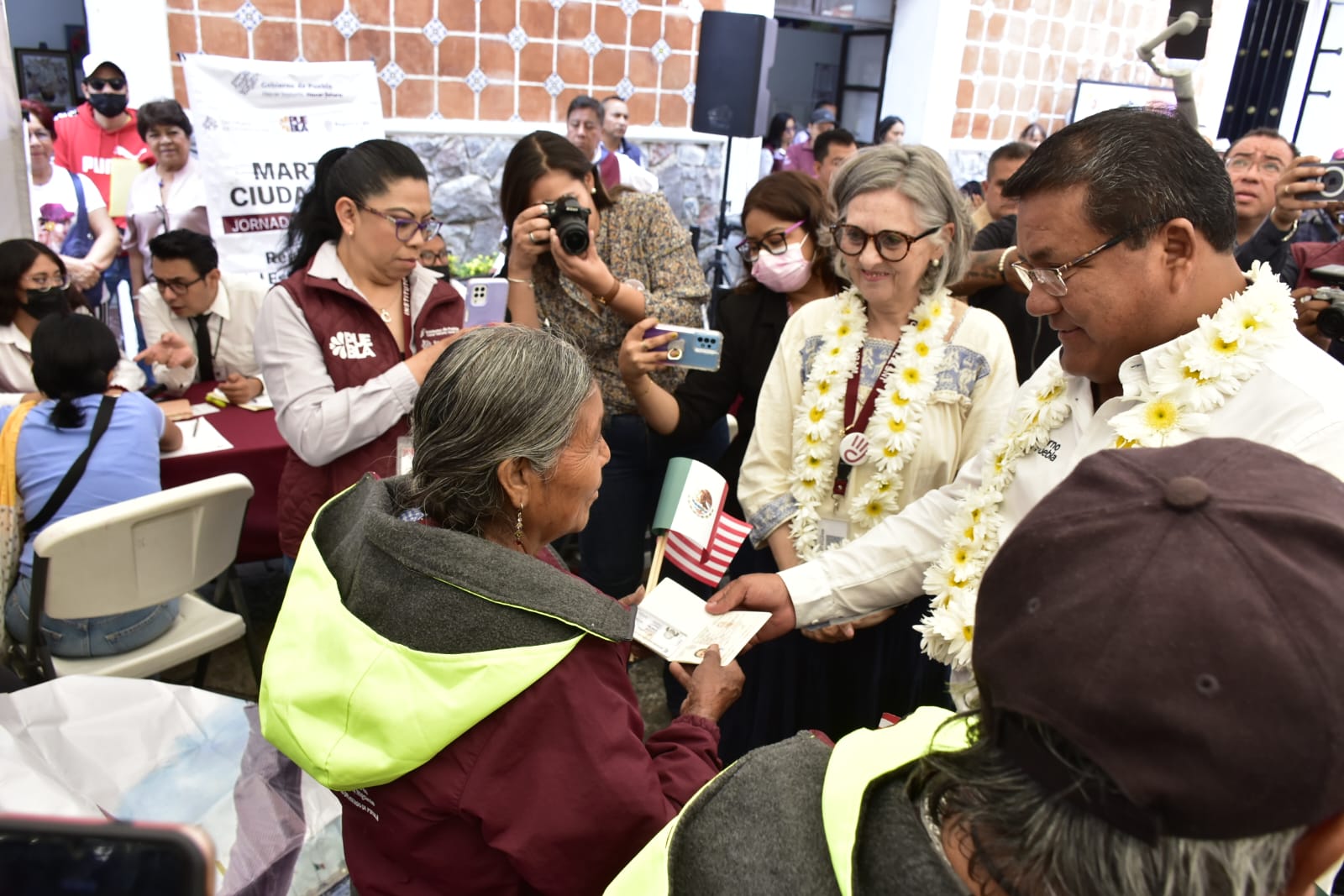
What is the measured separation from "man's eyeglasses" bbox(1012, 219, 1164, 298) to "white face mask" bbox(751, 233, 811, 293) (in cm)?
126

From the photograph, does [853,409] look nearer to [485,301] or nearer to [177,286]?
[485,301]

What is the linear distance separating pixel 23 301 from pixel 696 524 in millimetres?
3155

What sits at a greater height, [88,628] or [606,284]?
[606,284]

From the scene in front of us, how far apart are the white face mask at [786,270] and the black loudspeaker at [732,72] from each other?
15.3 ft

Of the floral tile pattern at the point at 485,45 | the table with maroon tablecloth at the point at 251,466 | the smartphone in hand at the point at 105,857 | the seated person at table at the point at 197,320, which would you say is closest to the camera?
the smartphone in hand at the point at 105,857

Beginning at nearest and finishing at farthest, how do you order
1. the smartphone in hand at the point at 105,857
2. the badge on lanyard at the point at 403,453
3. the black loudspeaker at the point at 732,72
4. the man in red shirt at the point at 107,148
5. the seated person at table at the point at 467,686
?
1. the smartphone in hand at the point at 105,857
2. the seated person at table at the point at 467,686
3. the badge on lanyard at the point at 403,453
4. the man in red shirt at the point at 107,148
5. the black loudspeaker at the point at 732,72

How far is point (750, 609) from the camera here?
83.3 inches

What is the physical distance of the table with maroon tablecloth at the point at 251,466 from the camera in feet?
11.3

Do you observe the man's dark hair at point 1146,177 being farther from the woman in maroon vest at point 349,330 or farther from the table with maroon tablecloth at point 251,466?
the table with maroon tablecloth at point 251,466

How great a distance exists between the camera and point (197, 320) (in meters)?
4.29

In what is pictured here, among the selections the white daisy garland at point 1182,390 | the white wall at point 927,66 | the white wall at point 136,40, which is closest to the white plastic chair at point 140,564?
the white daisy garland at point 1182,390

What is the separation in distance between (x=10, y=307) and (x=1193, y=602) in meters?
4.33

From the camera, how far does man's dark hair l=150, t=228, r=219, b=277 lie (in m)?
→ 4.18

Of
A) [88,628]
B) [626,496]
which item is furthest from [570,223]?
[88,628]
